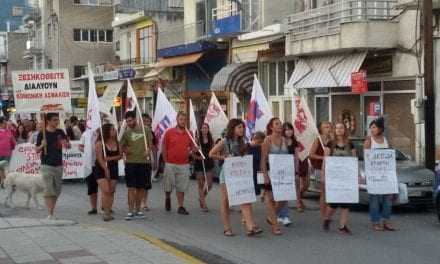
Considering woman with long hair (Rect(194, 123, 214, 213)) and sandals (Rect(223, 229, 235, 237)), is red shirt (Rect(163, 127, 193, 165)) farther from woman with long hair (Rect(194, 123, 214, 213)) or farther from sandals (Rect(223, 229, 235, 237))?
sandals (Rect(223, 229, 235, 237))

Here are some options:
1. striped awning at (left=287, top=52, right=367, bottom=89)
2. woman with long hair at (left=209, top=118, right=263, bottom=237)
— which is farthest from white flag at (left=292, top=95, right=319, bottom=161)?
striped awning at (left=287, top=52, right=367, bottom=89)

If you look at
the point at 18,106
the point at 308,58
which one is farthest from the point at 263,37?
the point at 18,106

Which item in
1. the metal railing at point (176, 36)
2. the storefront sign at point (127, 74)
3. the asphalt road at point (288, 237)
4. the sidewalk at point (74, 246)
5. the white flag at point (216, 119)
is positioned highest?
the metal railing at point (176, 36)

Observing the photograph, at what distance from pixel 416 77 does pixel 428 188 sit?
702 centimetres

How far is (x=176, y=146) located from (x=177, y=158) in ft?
0.73

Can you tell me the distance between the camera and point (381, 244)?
10820mm

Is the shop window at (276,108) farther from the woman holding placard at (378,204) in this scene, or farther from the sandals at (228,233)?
the sandals at (228,233)

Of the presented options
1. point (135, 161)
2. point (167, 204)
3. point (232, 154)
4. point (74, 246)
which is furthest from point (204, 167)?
point (74, 246)

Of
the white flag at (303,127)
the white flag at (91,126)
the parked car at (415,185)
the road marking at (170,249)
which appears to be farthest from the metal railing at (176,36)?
the road marking at (170,249)

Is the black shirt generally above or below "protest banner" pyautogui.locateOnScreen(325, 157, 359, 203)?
above

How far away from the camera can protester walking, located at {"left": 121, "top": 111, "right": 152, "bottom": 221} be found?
44.0 ft

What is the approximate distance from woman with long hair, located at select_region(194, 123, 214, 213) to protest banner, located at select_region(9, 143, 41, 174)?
5.06 m

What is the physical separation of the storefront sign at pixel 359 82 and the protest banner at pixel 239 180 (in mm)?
10869

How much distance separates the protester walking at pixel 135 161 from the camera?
44.0 feet
